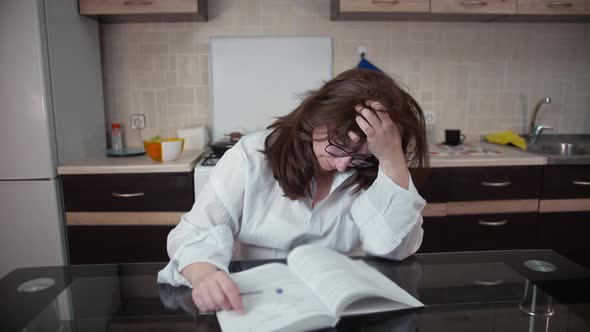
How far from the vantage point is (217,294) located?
0.75m

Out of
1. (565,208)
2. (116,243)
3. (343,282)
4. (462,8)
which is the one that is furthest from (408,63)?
(343,282)

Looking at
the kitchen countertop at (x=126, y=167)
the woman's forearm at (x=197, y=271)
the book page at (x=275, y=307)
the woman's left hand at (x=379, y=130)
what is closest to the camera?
the book page at (x=275, y=307)

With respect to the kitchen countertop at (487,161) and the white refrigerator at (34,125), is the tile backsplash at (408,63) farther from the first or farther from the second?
the kitchen countertop at (487,161)

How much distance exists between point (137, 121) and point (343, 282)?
2171mm

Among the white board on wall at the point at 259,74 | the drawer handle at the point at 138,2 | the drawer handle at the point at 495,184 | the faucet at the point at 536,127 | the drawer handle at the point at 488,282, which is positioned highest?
the drawer handle at the point at 138,2

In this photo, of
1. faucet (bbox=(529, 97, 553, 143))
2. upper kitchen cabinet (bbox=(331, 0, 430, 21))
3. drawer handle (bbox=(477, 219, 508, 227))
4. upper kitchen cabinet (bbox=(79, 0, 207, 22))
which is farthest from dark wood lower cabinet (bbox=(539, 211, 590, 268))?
upper kitchen cabinet (bbox=(79, 0, 207, 22))

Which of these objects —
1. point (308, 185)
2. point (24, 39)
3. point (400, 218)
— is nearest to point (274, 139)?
point (308, 185)

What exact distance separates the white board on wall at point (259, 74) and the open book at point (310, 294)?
179 cm

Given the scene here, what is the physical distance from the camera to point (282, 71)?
2.58m

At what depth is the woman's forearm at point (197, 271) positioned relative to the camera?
0.84 m

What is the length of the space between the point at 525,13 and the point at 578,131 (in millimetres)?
987

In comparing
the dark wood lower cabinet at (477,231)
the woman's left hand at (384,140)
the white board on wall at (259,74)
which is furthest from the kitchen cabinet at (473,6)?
the woman's left hand at (384,140)

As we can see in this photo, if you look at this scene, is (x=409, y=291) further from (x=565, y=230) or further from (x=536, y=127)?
(x=536, y=127)

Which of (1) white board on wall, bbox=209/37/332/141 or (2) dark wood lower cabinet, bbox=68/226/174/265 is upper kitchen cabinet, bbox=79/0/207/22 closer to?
(1) white board on wall, bbox=209/37/332/141
